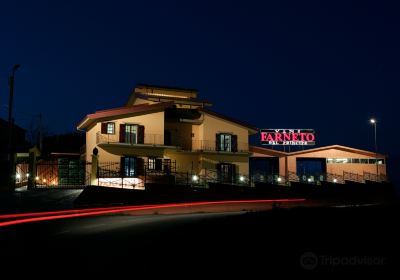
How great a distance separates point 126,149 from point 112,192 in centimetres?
995

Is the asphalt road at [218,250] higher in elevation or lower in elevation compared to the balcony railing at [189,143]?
lower

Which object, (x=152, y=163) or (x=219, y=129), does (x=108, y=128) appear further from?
(x=219, y=129)

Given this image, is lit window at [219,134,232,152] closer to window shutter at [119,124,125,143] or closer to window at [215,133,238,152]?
window at [215,133,238,152]

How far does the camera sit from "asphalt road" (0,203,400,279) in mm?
7047

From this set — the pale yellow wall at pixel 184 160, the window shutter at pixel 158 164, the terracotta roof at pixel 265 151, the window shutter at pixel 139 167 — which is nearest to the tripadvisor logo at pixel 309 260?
the window shutter at pixel 139 167

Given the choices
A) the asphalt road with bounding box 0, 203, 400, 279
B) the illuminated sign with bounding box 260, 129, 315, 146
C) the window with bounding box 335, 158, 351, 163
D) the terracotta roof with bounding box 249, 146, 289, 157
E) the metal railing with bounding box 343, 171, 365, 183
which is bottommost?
the asphalt road with bounding box 0, 203, 400, 279

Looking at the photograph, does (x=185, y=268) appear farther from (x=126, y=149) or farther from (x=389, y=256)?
(x=126, y=149)

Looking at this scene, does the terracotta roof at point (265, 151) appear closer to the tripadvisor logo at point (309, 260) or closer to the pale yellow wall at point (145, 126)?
the pale yellow wall at point (145, 126)

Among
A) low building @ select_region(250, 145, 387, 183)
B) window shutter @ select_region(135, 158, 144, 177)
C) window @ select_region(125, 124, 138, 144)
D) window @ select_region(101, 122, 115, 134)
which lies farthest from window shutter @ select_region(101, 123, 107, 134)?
low building @ select_region(250, 145, 387, 183)

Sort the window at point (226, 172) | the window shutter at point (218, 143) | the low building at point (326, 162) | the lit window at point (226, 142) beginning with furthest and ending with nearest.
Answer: the low building at point (326, 162)
the lit window at point (226, 142)
the window shutter at point (218, 143)
the window at point (226, 172)

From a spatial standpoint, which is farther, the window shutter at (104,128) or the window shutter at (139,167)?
the window shutter at (139,167)

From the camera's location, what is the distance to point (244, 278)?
21.2 feet

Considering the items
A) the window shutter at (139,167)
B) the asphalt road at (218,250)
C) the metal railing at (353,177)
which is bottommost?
the asphalt road at (218,250)

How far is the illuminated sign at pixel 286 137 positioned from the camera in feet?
155
